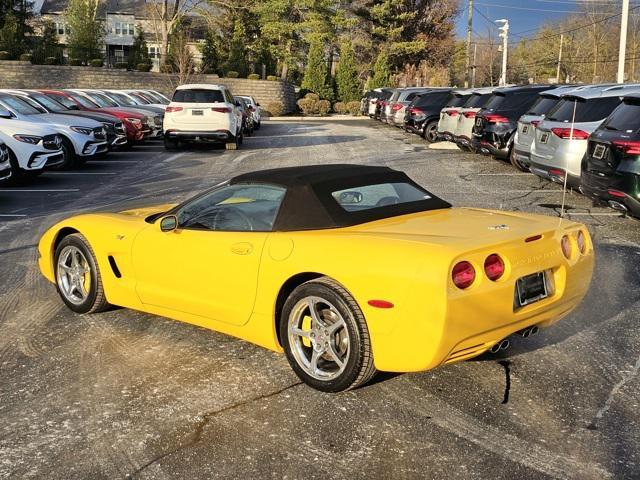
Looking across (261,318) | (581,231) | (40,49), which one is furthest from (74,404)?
(40,49)

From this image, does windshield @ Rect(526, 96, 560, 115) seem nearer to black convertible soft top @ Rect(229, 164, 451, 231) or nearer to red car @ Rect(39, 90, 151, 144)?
black convertible soft top @ Rect(229, 164, 451, 231)

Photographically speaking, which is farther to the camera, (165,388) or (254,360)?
(254,360)

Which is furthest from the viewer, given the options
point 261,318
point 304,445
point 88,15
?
point 88,15

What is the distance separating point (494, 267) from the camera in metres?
3.86

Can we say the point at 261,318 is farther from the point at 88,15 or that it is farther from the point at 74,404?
the point at 88,15

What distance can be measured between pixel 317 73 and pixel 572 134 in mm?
49083

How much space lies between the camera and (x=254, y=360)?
471 cm

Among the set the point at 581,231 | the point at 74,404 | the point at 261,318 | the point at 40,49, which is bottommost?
the point at 74,404

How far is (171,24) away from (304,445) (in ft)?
185

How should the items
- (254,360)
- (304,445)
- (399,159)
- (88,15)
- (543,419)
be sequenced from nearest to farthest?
(304,445)
(543,419)
(254,360)
(399,159)
(88,15)

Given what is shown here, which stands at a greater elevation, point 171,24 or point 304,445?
point 171,24

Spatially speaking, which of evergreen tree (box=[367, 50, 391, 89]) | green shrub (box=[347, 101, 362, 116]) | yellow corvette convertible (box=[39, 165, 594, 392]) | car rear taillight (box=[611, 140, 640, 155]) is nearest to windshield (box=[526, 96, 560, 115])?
car rear taillight (box=[611, 140, 640, 155])

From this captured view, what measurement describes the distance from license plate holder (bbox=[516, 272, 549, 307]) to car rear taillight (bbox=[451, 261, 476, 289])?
361mm

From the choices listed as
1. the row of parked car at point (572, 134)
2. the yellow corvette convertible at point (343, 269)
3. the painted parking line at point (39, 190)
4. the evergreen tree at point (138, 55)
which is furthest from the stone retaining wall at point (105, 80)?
the yellow corvette convertible at point (343, 269)
